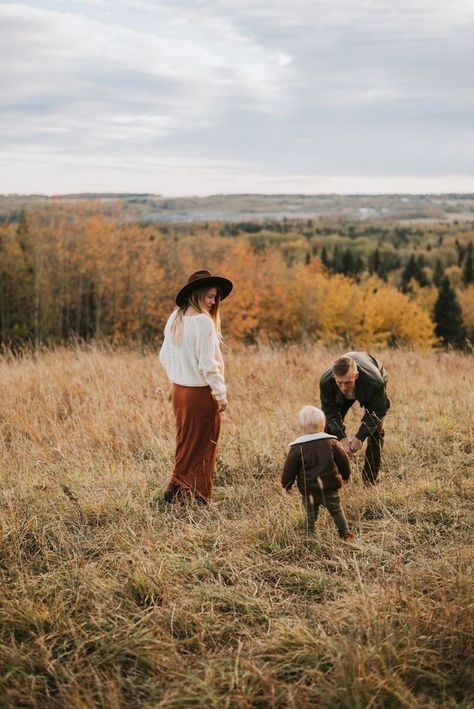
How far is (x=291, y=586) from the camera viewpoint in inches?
136

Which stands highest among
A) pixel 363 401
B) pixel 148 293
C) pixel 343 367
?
pixel 343 367

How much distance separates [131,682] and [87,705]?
0.72 ft

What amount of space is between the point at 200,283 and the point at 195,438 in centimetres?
122

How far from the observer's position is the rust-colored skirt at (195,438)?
4672mm

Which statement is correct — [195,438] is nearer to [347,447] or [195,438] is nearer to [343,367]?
[347,447]

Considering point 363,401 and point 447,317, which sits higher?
point 363,401

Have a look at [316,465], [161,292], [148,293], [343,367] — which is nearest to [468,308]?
[161,292]

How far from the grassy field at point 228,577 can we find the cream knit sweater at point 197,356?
93cm

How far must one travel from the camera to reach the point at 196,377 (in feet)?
15.1

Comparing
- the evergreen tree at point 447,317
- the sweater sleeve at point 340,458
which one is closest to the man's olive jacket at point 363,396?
the sweater sleeve at point 340,458

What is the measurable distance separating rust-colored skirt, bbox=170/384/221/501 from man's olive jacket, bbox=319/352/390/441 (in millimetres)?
885

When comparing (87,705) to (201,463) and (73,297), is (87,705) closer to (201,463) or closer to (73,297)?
(201,463)

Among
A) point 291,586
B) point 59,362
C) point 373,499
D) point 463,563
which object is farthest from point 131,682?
point 59,362

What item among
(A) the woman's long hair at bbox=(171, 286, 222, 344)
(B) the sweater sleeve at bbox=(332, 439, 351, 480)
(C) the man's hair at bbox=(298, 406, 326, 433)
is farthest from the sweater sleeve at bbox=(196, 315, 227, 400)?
(B) the sweater sleeve at bbox=(332, 439, 351, 480)
